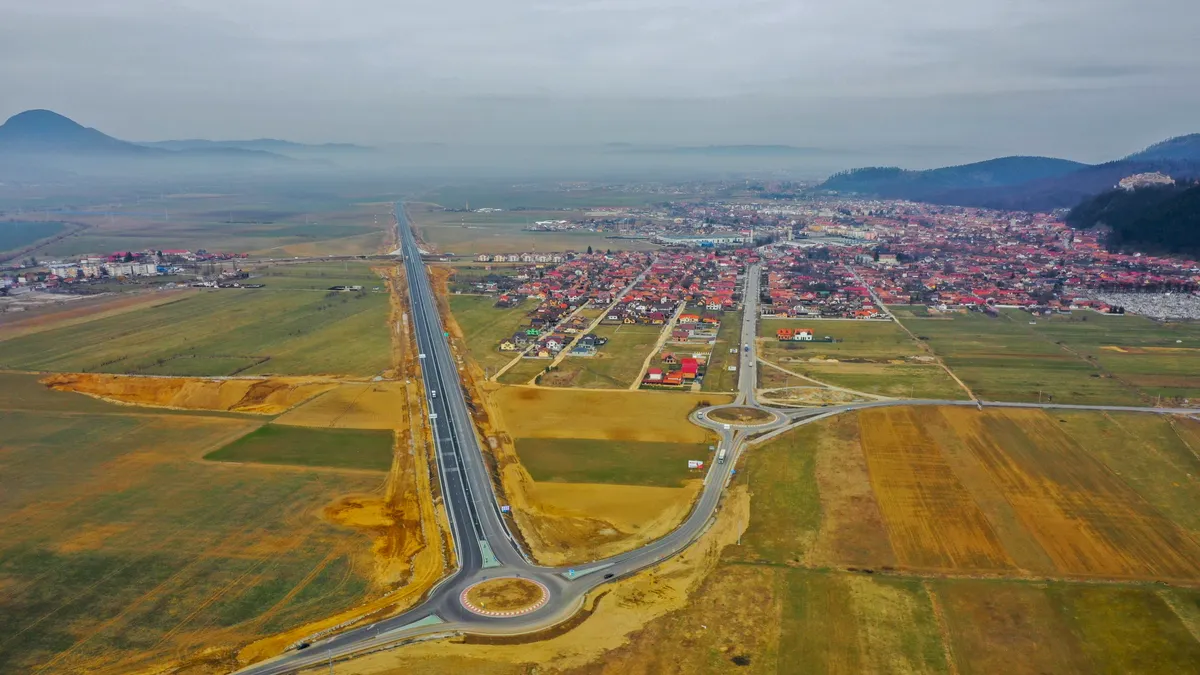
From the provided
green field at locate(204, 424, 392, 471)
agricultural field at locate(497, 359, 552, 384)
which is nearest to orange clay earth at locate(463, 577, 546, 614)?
green field at locate(204, 424, 392, 471)

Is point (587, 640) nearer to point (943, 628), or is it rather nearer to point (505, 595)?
point (505, 595)

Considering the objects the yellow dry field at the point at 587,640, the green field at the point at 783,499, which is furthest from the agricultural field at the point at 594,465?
the green field at the point at 783,499

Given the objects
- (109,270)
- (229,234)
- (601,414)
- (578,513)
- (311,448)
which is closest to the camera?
(578,513)

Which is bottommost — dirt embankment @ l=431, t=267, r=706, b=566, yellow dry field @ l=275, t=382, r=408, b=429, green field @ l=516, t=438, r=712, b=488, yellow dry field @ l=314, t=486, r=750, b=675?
yellow dry field @ l=314, t=486, r=750, b=675

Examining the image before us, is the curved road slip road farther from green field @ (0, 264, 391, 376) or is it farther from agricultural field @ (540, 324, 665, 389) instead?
green field @ (0, 264, 391, 376)

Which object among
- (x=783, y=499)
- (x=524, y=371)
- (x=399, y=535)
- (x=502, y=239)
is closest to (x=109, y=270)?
(x=502, y=239)

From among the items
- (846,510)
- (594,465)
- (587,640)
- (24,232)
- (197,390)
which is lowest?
(587,640)

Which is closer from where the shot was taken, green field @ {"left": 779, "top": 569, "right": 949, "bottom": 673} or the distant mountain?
green field @ {"left": 779, "top": 569, "right": 949, "bottom": 673}
